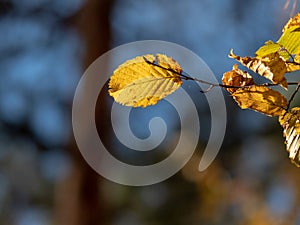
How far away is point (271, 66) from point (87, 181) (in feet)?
6.26

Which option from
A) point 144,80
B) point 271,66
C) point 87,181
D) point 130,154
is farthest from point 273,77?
point 130,154

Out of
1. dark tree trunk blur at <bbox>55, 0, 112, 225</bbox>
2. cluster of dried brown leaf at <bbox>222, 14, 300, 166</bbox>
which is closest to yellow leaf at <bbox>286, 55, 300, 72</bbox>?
cluster of dried brown leaf at <bbox>222, 14, 300, 166</bbox>

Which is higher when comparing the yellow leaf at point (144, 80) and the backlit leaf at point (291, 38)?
the backlit leaf at point (291, 38)

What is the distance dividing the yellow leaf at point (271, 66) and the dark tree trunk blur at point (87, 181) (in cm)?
182

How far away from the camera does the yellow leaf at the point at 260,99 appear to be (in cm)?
55

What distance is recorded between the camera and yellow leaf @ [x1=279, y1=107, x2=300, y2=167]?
1.84 feet

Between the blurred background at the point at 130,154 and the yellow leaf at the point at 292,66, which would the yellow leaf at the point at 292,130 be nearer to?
the yellow leaf at the point at 292,66

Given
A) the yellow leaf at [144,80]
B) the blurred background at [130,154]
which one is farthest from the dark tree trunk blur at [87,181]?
the yellow leaf at [144,80]

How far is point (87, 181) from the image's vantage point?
238 centimetres

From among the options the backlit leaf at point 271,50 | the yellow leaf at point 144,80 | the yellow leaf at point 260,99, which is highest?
the backlit leaf at point 271,50

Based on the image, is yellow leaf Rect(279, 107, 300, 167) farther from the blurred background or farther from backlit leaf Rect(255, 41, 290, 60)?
the blurred background

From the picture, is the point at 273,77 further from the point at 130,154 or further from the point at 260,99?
the point at 130,154

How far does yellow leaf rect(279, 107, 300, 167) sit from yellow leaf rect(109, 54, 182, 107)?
94 millimetres

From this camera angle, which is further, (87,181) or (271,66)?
(87,181)
